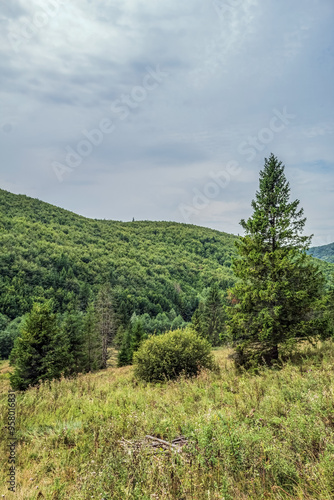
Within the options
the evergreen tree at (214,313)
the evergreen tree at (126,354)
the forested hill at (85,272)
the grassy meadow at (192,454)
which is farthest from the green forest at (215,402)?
the evergreen tree at (214,313)

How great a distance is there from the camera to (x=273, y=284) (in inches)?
390

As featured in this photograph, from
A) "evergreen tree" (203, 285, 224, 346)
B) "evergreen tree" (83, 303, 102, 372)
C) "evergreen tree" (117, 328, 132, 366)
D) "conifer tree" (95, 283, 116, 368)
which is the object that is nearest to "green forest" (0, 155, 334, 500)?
"evergreen tree" (117, 328, 132, 366)

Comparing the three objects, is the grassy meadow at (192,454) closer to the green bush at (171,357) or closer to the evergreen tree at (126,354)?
the green bush at (171,357)

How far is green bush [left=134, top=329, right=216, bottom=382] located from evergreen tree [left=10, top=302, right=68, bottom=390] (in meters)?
5.71

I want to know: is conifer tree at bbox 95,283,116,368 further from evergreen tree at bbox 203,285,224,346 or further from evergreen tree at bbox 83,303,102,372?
evergreen tree at bbox 203,285,224,346

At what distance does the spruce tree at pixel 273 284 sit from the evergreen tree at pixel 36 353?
10.9 metres

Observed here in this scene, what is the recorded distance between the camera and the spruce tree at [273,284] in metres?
9.80

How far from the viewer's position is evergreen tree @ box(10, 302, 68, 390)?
47.1 feet

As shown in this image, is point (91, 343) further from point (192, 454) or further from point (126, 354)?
point (192, 454)

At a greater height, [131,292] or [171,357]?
[171,357]

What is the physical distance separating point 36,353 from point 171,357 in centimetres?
853

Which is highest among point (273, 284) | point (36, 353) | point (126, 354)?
point (273, 284)

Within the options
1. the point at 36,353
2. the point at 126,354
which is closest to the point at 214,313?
the point at 126,354

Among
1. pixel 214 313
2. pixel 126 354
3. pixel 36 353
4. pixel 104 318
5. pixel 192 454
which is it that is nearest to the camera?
pixel 192 454
